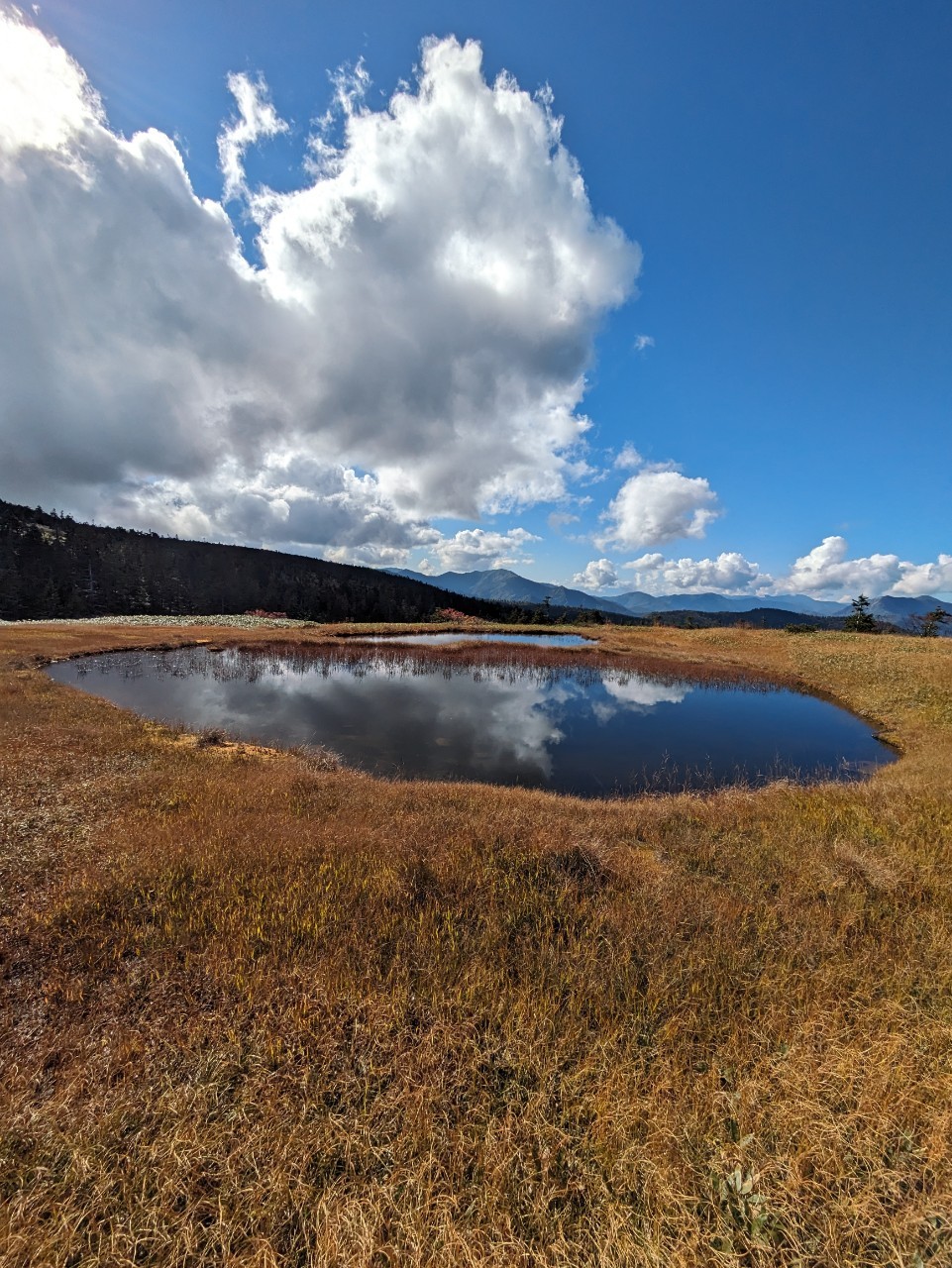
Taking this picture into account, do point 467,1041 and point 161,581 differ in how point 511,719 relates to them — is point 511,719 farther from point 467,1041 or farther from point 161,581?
point 161,581

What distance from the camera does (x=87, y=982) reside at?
17.3 feet

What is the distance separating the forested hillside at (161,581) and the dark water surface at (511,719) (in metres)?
77.1

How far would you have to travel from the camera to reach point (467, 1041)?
4.49 m

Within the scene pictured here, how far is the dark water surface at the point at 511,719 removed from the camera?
16391mm

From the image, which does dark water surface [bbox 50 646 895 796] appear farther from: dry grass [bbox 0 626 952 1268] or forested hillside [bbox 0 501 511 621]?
forested hillside [bbox 0 501 511 621]

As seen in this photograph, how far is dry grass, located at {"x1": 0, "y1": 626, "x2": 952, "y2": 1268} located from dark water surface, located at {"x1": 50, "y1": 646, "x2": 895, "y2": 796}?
6.73m

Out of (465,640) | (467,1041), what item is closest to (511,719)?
(467,1041)

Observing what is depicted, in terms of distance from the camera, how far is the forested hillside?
10525cm

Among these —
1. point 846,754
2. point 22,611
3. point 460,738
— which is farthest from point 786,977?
point 22,611

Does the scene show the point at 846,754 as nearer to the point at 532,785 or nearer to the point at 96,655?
the point at 532,785

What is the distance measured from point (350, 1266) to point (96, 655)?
147 feet

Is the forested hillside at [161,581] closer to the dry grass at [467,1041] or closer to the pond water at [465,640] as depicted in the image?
the pond water at [465,640]

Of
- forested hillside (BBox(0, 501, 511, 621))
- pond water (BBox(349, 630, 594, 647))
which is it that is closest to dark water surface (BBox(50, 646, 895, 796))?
pond water (BBox(349, 630, 594, 647))

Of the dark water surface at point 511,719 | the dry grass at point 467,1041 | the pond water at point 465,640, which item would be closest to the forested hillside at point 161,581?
the pond water at point 465,640
